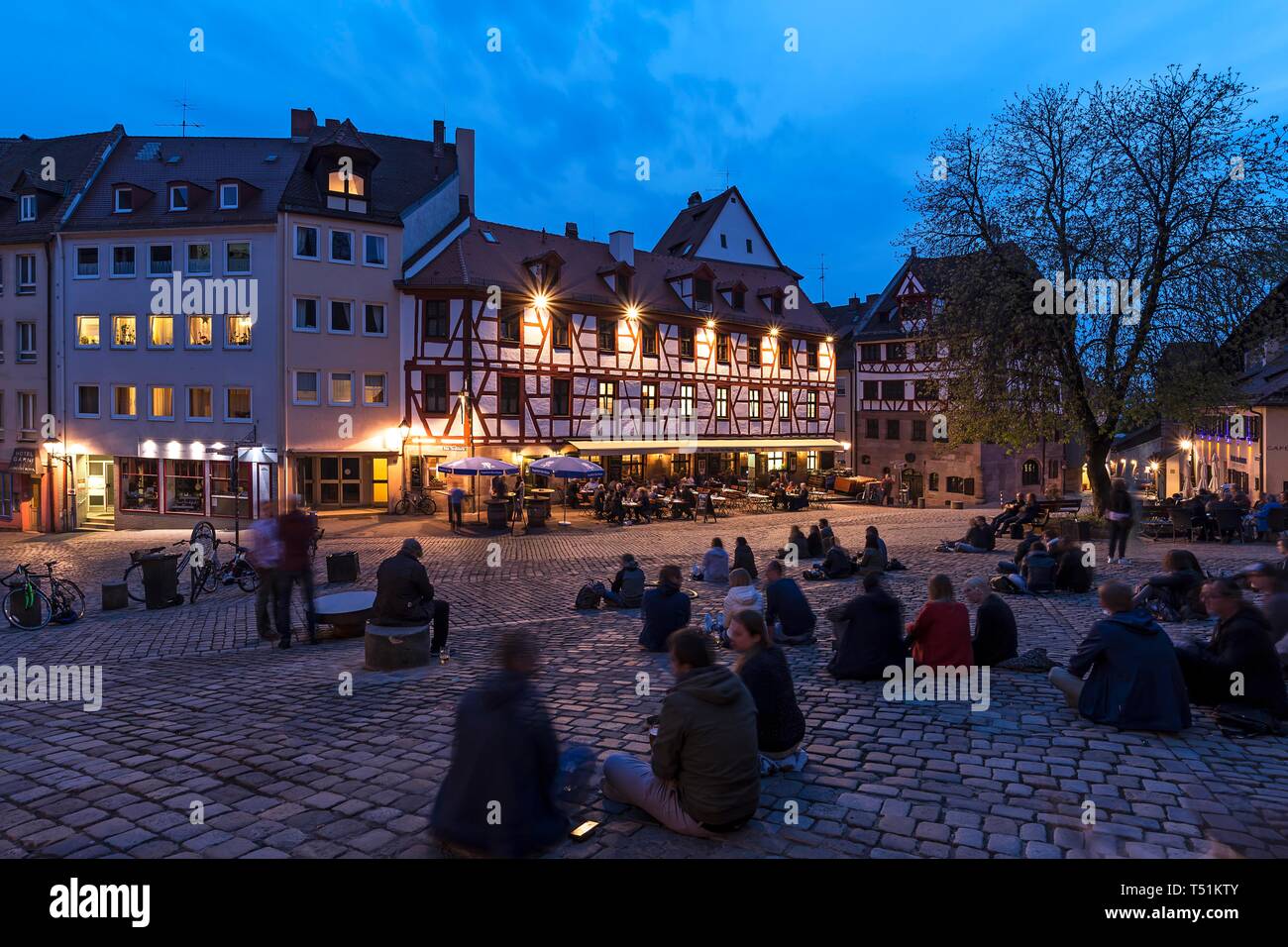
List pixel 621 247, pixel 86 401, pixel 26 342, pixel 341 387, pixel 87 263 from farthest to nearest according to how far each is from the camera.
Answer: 1. pixel 621 247
2. pixel 26 342
3. pixel 86 401
4. pixel 87 263
5. pixel 341 387

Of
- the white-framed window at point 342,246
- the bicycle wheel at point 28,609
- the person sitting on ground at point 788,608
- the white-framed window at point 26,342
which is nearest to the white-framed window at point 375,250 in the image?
the white-framed window at point 342,246

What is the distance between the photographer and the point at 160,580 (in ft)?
48.4

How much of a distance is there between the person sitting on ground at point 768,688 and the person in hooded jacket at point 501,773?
5.69ft

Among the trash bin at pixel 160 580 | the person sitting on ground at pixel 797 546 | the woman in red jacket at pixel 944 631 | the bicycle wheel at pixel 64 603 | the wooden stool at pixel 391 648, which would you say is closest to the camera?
the woman in red jacket at pixel 944 631

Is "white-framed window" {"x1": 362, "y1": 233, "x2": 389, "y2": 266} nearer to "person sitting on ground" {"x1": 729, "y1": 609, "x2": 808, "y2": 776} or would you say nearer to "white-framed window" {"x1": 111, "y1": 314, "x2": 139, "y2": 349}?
"white-framed window" {"x1": 111, "y1": 314, "x2": 139, "y2": 349}

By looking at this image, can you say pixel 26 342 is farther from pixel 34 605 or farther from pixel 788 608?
pixel 788 608

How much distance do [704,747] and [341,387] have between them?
3048 cm

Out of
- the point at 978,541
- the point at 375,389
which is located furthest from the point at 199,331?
the point at 978,541

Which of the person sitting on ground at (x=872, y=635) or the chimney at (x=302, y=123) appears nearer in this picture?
the person sitting on ground at (x=872, y=635)

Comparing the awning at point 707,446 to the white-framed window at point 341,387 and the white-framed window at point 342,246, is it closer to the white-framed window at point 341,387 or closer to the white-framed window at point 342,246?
the white-framed window at point 341,387

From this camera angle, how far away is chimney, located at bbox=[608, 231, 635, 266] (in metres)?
40.5

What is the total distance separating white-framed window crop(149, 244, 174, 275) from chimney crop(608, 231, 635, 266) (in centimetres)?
1929

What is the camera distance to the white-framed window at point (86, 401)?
32.7 m

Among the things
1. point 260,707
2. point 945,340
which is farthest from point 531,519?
point 260,707
